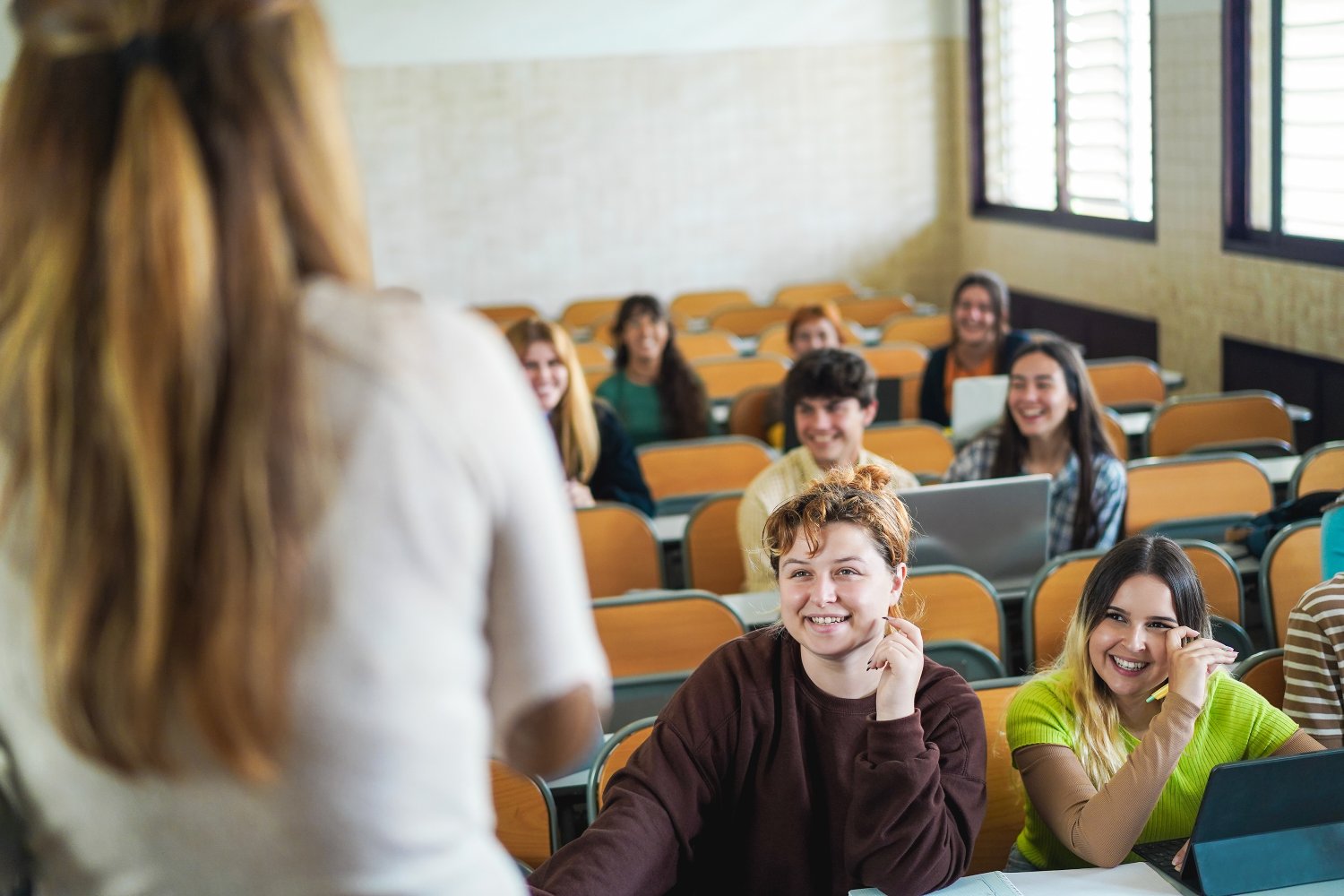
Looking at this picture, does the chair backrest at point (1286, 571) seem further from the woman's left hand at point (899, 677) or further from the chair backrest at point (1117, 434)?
the woman's left hand at point (899, 677)

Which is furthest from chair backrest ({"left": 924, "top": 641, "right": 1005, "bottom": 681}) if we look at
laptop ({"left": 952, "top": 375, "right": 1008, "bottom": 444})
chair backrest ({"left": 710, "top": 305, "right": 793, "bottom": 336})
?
chair backrest ({"left": 710, "top": 305, "right": 793, "bottom": 336})

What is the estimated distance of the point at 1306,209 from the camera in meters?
6.23

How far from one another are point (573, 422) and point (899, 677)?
2.65 meters

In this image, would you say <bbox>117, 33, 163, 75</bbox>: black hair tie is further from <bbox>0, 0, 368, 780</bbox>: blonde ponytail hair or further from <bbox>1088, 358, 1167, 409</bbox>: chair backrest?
<bbox>1088, 358, 1167, 409</bbox>: chair backrest

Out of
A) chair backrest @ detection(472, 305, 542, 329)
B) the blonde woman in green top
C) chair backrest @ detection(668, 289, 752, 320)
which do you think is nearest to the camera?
the blonde woman in green top

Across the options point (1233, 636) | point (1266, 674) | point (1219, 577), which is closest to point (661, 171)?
point (1219, 577)

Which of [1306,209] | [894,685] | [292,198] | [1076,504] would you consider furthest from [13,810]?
[1306,209]

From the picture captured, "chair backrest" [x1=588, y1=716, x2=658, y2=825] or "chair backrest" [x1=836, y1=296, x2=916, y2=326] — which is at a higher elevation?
"chair backrest" [x1=836, y1=296, x2=916, y2=326]

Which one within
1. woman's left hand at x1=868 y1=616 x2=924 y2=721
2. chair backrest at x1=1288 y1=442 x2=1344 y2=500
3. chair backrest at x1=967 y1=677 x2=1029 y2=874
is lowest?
chair backrest at x1=967 y1=677 x2=1029 y2=874

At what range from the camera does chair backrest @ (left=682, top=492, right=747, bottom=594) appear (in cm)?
383

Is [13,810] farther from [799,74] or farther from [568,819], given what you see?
[799,74]

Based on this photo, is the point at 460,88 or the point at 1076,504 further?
the point at 460,88

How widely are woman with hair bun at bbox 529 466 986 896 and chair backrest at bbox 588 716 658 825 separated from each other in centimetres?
25

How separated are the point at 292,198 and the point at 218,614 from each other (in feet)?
0.85
